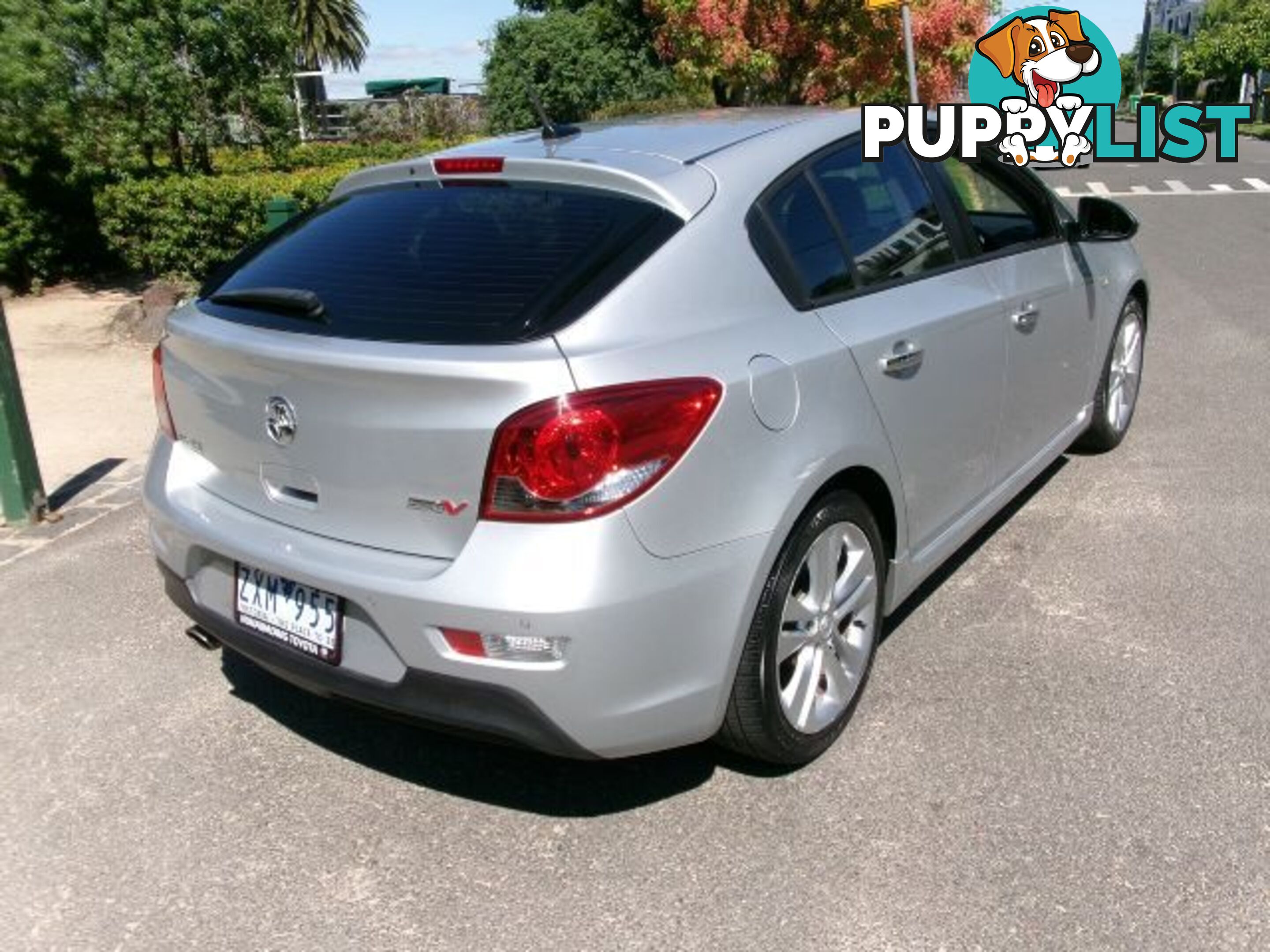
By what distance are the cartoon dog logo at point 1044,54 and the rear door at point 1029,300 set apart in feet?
31.7

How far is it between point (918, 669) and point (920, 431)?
76cm

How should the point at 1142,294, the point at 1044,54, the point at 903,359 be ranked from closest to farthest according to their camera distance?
1. the point at 903,359
2. the point at 1142,294
3. the point at 1044,54

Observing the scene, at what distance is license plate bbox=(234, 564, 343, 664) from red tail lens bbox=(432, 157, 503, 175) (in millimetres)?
1137

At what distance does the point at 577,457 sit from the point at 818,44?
38.2ft

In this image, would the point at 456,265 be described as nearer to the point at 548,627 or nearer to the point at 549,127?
the point at 549,127

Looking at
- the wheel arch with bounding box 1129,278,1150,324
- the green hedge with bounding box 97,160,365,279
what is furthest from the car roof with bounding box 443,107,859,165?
the green hedge with bounding box 97,160,365,279

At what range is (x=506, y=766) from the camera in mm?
3078

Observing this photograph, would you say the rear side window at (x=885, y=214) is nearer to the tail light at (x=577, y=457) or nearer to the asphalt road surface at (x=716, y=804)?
the tail light at (x=577, y=457)

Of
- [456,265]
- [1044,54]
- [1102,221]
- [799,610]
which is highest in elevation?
[1044,54]

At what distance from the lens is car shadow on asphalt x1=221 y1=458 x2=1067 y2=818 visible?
2926 millimetres

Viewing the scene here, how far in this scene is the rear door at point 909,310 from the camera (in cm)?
298

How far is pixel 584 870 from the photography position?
2.66 meters

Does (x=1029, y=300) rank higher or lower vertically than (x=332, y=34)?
lower

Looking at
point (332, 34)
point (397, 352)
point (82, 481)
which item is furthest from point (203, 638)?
point (332, 34)
